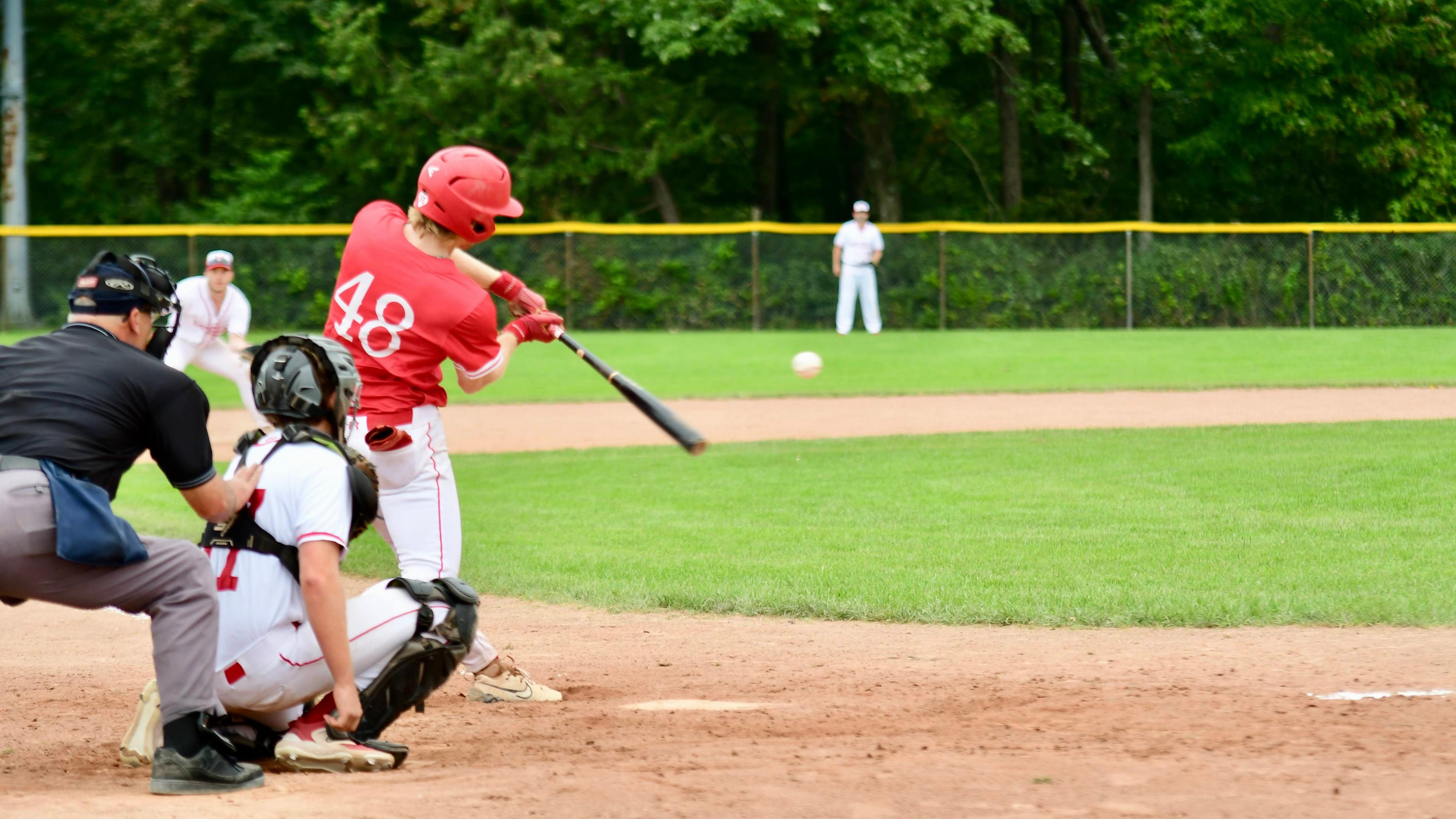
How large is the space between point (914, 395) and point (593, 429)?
4.30 m

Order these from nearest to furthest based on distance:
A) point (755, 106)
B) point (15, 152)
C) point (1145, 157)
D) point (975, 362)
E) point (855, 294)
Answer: point (975, 362) → point (855, 294) → point (15, 152) → point (1145, 157) → point (755, 106)

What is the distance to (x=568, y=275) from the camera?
29.3m

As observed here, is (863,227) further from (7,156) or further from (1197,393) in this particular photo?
(7,156)

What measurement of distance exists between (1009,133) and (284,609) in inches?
1338

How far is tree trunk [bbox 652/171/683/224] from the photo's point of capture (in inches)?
1362

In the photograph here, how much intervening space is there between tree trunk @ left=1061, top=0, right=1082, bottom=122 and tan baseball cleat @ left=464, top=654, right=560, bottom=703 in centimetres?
3433

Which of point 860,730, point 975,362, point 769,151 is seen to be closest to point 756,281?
point 975,362

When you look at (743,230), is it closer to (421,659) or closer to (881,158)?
(881,158)

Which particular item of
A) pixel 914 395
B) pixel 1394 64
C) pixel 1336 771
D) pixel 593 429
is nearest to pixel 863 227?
pixel 914 395

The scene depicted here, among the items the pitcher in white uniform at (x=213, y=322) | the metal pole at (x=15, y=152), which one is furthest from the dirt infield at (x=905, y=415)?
the metal pole at (x=15, y=152)

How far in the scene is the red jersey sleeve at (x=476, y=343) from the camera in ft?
17.5

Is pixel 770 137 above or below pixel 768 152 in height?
above

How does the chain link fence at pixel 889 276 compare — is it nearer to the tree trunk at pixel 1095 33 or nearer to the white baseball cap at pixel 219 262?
the tree trunk at pixel 1095 33

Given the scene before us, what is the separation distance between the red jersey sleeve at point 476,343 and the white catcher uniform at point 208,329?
793 cm
